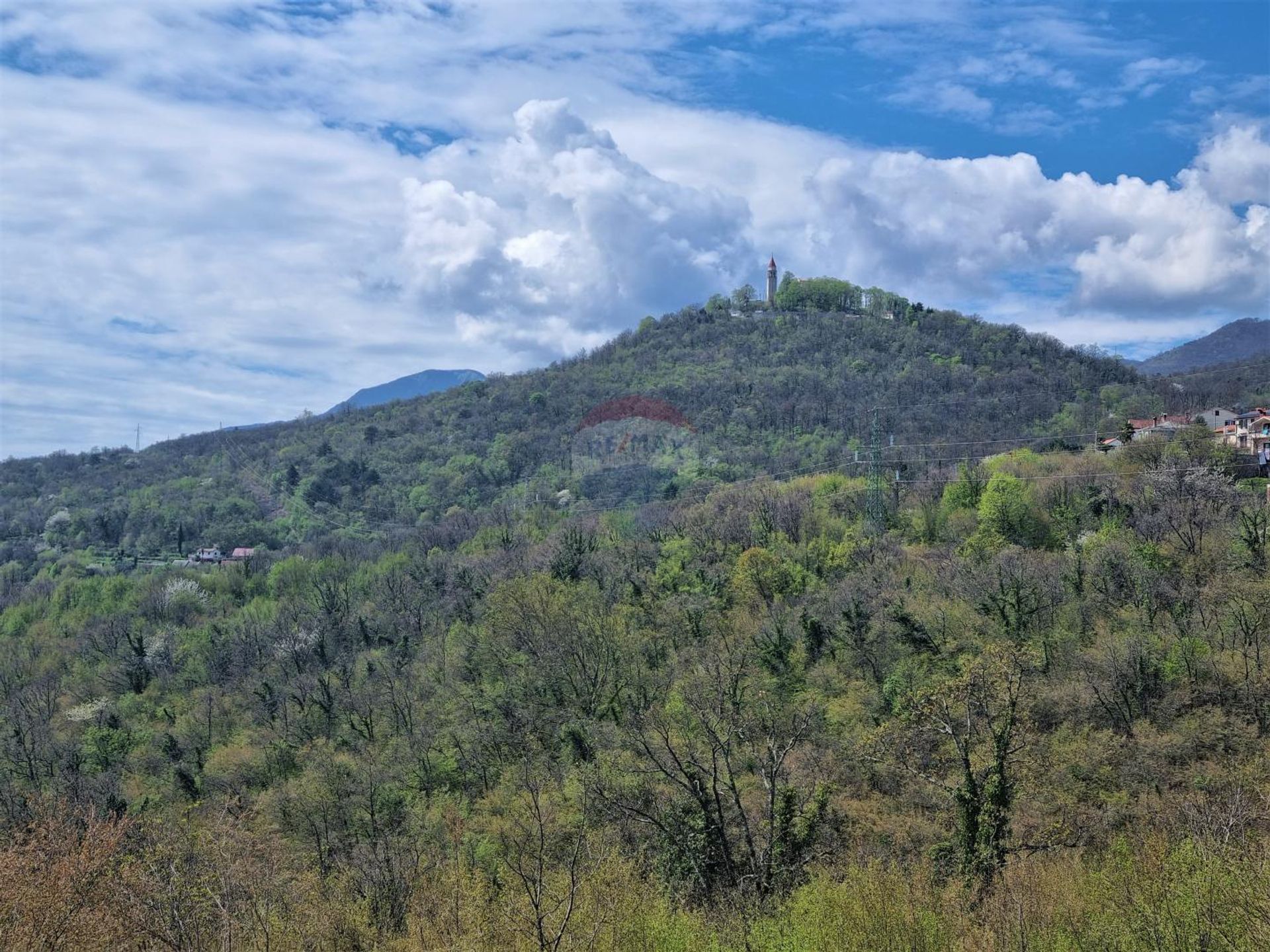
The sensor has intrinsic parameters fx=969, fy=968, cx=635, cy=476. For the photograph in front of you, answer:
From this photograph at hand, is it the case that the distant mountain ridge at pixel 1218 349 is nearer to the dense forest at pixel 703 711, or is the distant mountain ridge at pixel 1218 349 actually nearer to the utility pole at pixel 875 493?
the dense forest at pixel 703 711

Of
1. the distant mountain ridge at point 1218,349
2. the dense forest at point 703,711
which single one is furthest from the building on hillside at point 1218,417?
the distant mountain ridge at point 1218,349

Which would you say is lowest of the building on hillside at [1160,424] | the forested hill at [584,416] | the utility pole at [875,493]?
the utility pole at [875,493]

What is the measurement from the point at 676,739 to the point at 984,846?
1502cm

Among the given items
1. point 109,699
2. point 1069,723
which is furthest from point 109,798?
point 1069,723

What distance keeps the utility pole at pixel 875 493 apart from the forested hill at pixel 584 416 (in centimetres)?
2862

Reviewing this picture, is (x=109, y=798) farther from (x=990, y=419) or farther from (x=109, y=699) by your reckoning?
(x=990, y=419)

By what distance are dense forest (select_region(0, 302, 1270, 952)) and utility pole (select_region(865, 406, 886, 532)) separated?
1.86ft

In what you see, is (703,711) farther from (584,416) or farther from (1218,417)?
(584,416)

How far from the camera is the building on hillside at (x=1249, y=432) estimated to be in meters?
69.0

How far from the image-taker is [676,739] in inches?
1661

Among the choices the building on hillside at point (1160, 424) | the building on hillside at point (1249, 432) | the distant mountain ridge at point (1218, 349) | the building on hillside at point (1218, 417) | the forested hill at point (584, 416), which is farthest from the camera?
the distant mountain ridge at point (1218, 349)

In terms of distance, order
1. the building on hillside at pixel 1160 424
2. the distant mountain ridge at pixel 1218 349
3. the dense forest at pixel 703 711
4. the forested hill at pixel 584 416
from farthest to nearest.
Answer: the distant mountain ridge at pixel 1218 349
the forested hill at pixel 584 416
the building on hillside at pixel 1160 424
the dense forest at pixel 703 711

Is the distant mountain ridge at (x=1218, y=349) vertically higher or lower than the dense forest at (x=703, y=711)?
higher

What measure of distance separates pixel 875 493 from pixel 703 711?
105ft
